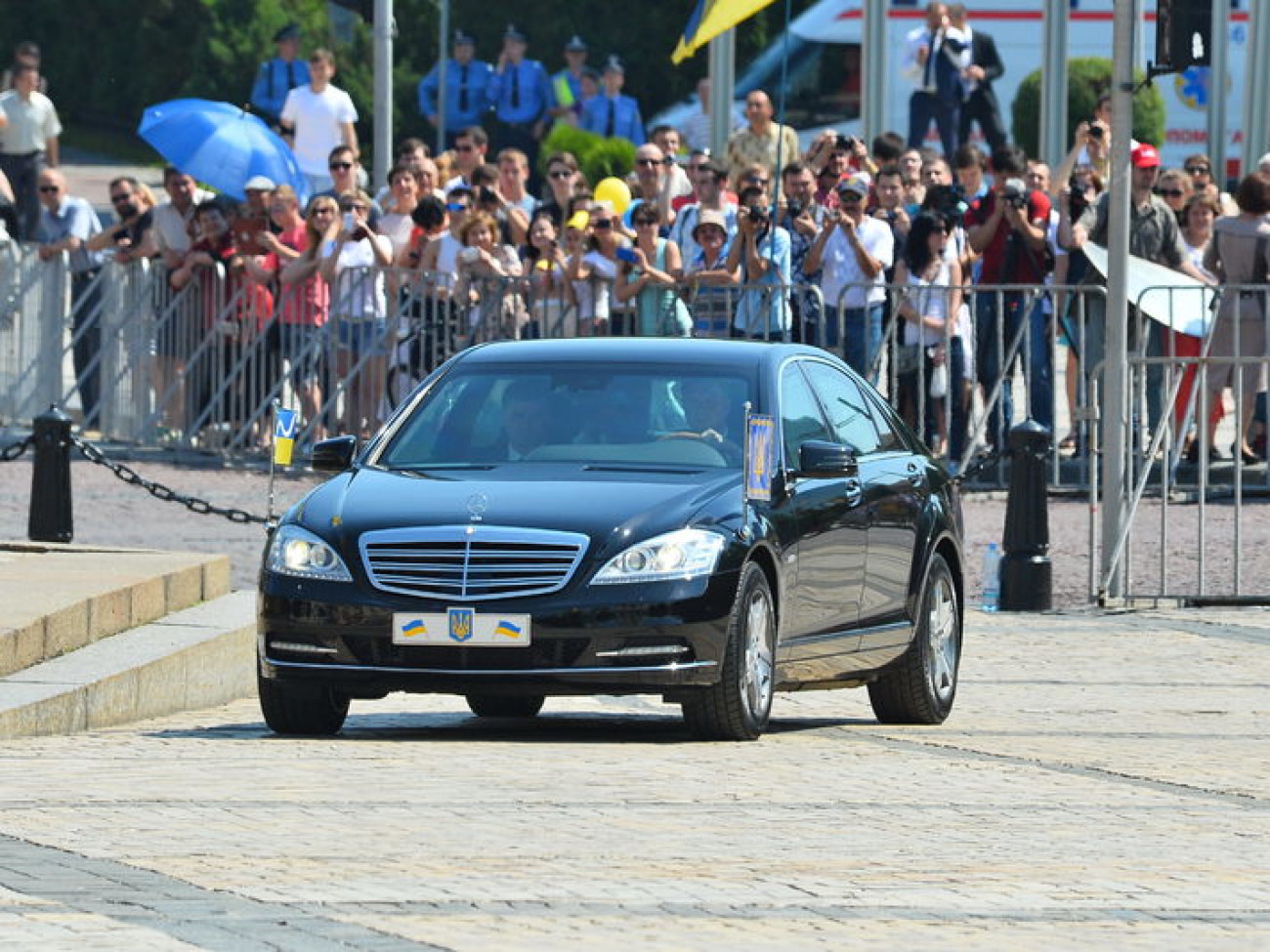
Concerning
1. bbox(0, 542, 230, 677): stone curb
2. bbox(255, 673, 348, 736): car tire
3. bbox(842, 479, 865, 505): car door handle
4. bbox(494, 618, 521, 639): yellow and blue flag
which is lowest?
bbox(255, 673, 348, 736): car tire

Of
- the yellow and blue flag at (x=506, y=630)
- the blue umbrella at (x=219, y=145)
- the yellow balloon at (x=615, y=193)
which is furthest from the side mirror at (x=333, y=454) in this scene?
the yellow balloon at (x=615, y=193)

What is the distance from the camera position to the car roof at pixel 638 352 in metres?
13.5

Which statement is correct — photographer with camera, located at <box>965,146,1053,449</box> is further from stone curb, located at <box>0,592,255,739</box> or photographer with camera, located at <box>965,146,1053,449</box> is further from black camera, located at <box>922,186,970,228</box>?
stone curb, located at <box>0,592,255,739</box>

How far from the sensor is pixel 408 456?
43.1 feet

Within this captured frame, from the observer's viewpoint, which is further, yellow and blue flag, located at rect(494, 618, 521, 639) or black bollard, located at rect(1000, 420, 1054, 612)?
black bollard, located at rect(1000, 420, 1054, 612)

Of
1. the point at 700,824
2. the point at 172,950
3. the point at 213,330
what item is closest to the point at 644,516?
the point at 700,824

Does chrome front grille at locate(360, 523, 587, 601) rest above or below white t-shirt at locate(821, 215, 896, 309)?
below

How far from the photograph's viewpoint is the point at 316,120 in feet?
97.7

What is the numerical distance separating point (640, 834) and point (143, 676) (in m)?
4.22

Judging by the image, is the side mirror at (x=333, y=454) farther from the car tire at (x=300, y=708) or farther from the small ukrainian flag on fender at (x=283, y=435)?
the car tire at (x=300, y=708)

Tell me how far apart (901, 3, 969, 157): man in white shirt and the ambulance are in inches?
187

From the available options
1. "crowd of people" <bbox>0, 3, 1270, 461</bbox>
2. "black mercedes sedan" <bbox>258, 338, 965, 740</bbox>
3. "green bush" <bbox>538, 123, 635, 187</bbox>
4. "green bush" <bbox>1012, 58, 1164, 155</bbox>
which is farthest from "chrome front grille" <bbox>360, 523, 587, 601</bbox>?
"green bush" <bbox>1012, 58, 1164, 155</bbox>

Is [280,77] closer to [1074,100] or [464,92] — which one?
[464,92]

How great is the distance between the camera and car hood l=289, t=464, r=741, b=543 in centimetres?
1214
